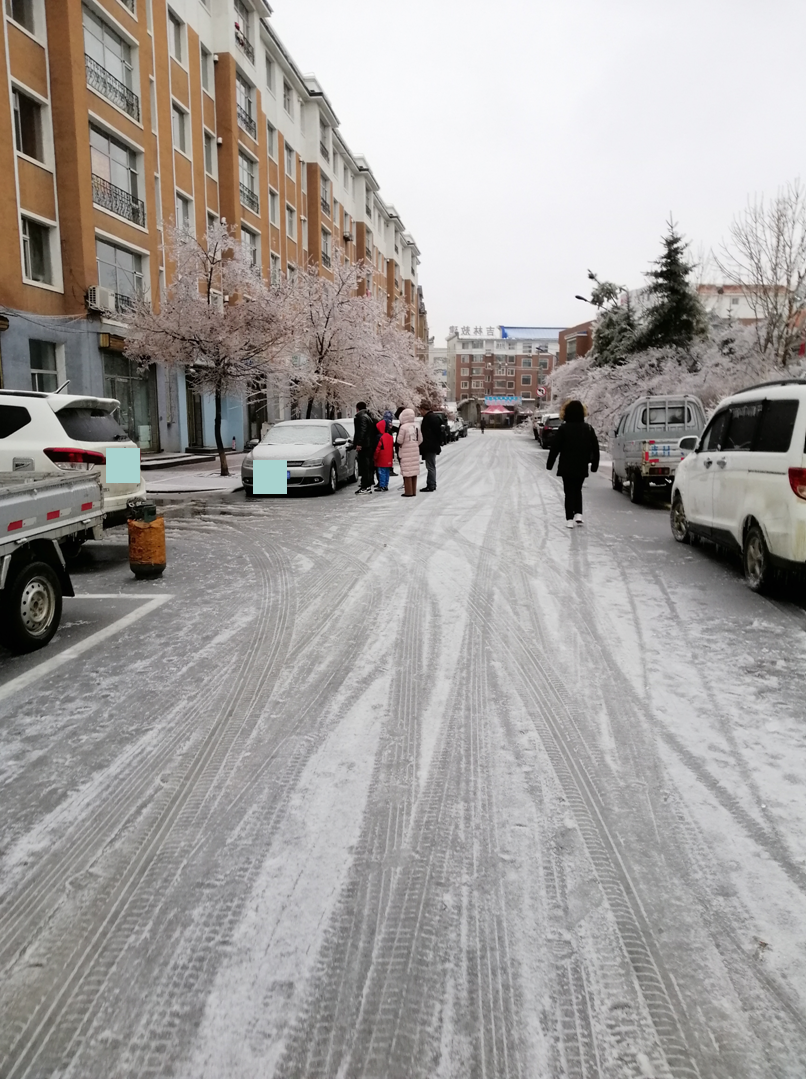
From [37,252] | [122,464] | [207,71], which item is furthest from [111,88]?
[122,464]

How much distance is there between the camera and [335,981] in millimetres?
2354

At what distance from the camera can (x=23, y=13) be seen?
21.2m

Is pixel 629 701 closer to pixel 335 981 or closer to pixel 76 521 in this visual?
pixel 335 981

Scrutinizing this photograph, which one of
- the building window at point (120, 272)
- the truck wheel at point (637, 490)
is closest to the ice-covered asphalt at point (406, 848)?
the truck wheel at point (637, 490)

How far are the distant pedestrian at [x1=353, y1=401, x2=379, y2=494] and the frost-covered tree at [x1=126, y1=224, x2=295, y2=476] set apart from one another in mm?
4483

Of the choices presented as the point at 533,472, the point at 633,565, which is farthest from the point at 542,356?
the point at 633,565

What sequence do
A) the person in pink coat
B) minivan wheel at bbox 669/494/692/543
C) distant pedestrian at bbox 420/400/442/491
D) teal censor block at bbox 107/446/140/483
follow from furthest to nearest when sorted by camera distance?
1. distant pedestrian at bbox 420/400/442/491
2. the person in pink coat
3. minivan wheel at bbox 669/494/692/543
4. teal censor block at bbox 107/446/140/483

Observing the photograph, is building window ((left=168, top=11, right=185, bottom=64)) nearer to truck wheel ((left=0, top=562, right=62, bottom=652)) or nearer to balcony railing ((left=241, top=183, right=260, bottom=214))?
balcony railing ((left=241, top=183, right=260, bottom=214))

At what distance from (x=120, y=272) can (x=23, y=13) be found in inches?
267

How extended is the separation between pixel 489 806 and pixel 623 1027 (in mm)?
1266

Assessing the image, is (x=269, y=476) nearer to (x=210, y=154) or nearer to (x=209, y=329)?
(x=209, y=329)

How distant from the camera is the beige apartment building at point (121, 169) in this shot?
68.9 feet

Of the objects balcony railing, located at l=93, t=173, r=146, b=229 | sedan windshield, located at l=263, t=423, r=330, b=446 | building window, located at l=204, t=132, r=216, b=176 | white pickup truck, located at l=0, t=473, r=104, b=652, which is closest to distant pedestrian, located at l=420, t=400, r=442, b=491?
sedan windshield, located at l=263, t=423, r=330, b=446

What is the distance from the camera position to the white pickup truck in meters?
5.58
